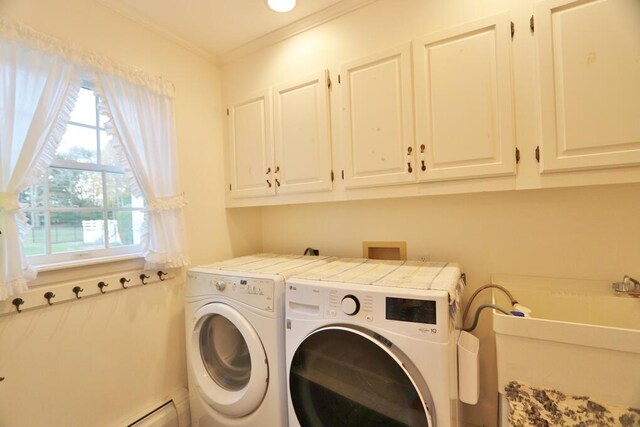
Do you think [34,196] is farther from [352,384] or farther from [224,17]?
[352,384]

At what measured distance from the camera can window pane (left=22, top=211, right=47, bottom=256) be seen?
3.97 feet

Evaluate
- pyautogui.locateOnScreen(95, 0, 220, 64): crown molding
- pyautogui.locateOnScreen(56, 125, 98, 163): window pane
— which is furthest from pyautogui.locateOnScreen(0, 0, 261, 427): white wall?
pyautogui.locateOnScreen(56, 125, 98, 163): window pane

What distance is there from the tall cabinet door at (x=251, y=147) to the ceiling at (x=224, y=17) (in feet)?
1.23

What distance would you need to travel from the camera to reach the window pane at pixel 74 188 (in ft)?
4.27

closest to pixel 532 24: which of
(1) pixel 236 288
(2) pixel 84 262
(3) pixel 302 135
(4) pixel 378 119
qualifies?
(4) pixel 378 119

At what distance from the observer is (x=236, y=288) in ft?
4.34

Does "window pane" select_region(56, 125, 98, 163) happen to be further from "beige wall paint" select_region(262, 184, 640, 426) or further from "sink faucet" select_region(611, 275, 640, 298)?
"sink faucet" select_region(611, 275, 640, 298)

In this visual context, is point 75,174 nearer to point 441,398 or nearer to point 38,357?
point 38,357

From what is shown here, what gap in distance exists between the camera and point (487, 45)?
1159mm

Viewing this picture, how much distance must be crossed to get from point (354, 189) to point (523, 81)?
0.85 metres

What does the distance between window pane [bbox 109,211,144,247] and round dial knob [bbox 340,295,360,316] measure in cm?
125

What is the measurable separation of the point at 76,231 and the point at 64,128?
1.64 feet

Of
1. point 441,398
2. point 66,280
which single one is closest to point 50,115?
point 66,280

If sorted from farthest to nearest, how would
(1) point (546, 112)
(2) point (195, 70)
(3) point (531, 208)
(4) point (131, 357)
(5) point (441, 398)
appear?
(2) point (195, 70) < (4) point (131, 357) < (3) point (531, 208) < (1) point (546, 112) < (5) point (441, 398)
